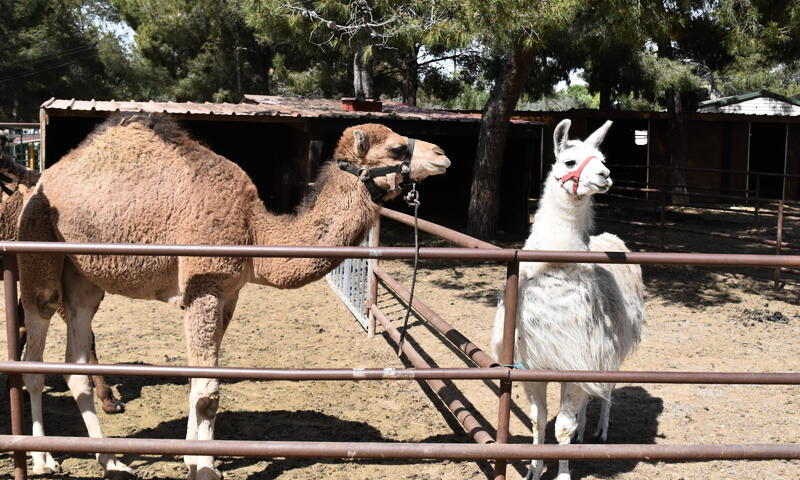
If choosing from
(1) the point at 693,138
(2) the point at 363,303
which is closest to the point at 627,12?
(2) the point at 363,303

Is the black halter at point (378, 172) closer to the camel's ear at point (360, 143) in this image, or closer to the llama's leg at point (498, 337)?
the camel's ear at point (360, 143)

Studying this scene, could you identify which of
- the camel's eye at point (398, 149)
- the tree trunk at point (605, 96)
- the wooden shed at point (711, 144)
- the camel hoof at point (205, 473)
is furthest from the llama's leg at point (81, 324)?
the tree trunk at point (605, 96)

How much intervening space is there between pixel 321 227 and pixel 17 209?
9.29 ft

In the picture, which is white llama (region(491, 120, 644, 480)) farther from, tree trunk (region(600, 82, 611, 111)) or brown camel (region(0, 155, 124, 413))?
tree trunk (region(600, 82, 611, 111))

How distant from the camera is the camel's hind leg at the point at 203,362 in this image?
3.57 metres

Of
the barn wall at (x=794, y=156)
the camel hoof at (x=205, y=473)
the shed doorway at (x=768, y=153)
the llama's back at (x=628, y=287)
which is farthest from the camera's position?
the shed doorway at (x=768, y=153)

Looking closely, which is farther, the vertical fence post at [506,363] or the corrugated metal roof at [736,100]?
the corrugated metal roof at [736,100]

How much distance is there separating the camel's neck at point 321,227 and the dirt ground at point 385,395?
123 centimetres

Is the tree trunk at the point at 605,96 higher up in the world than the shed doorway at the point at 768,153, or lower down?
higher up

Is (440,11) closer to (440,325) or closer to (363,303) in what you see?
(363,303)

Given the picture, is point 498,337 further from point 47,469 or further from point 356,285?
point 356,285

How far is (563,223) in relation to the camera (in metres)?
3.93

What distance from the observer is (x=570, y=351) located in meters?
3.74

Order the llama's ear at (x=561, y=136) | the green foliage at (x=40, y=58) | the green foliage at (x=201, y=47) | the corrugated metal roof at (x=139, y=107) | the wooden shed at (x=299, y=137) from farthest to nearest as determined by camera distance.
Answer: the green foliage at (x=40, y=58), the green foliage at (x=201, y=47), the wooden shed at (x=299, y=137), the corrugated metal roof at (x=139, y=107), the llama's ear at (x=561, y=136)
